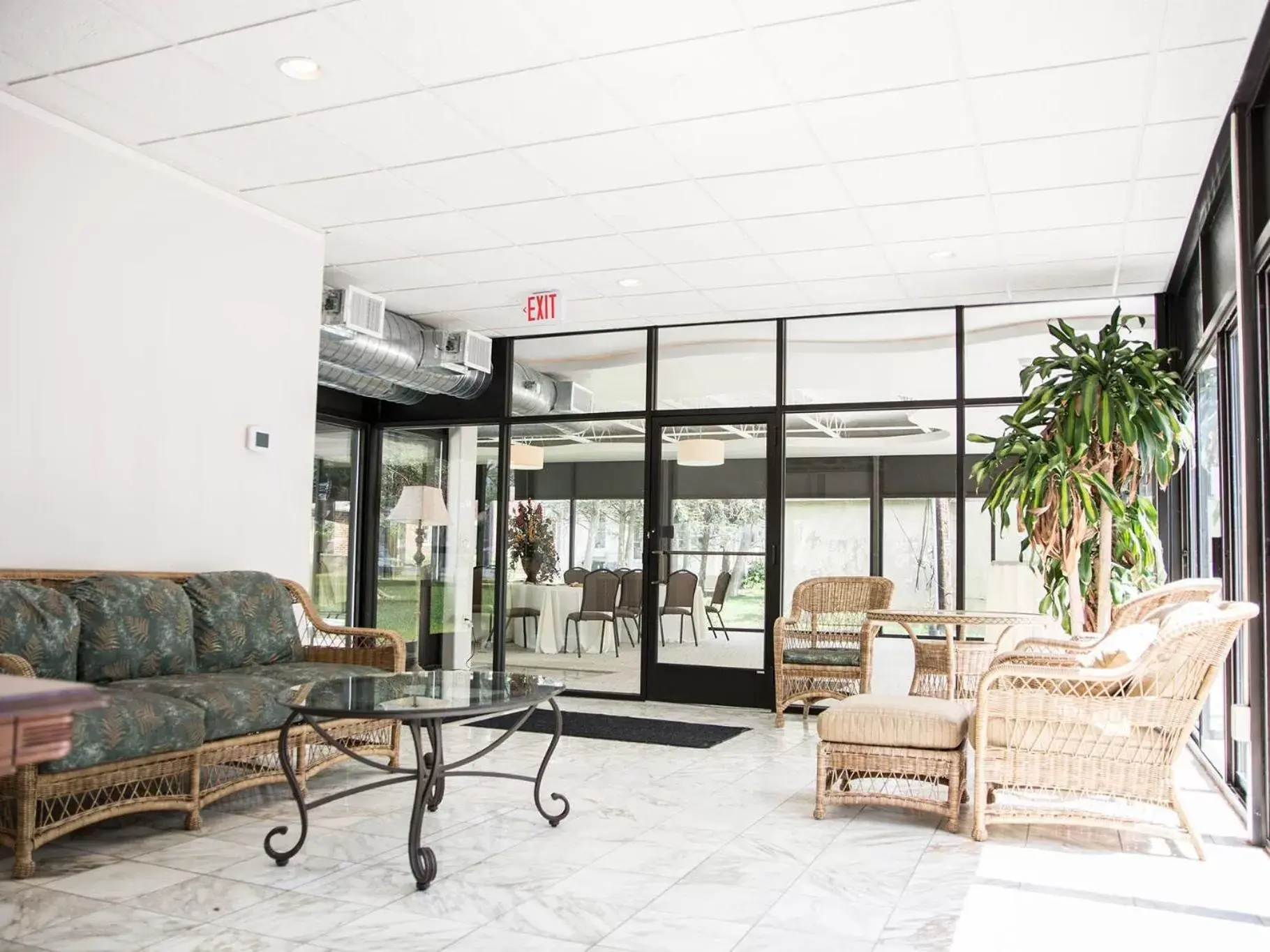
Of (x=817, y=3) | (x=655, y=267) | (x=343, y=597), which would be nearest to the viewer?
(x=817, y=3)

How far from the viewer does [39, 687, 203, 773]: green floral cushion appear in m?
3.44

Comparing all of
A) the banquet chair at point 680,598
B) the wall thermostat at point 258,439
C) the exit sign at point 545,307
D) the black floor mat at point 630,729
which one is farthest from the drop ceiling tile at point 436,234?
the banquet chair at point 680,598

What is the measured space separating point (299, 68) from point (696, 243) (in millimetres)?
2569

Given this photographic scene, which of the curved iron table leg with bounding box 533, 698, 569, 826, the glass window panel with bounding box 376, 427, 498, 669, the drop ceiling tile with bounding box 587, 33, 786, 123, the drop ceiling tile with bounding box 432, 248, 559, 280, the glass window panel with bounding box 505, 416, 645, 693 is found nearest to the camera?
the drop ceiling tile with bounding box 587, 33, 786, 123

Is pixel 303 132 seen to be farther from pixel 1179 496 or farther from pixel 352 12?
pixel 1179 496

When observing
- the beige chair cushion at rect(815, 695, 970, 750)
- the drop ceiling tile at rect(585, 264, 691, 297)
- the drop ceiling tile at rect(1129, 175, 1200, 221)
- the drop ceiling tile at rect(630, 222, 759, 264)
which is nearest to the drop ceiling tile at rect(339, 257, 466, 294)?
the drop ceiling tile at rect(585, 264, 691, 297)

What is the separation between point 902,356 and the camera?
7.38m

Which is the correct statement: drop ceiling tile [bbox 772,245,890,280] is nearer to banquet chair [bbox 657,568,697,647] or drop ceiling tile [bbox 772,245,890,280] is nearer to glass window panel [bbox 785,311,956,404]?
glass window panel [bbox 785,311,956,404]

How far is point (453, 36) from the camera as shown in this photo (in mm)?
3756

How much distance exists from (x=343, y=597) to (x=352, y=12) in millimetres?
5902

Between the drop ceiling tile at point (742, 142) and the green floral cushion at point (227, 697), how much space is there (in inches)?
112

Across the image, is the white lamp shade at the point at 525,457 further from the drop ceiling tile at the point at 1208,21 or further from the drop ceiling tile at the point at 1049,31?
the drop ceiling tile at the point at 1208,21

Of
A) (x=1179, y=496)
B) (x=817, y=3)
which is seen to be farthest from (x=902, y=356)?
(x=817, y=3)

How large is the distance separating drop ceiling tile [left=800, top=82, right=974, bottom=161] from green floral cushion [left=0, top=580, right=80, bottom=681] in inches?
138
